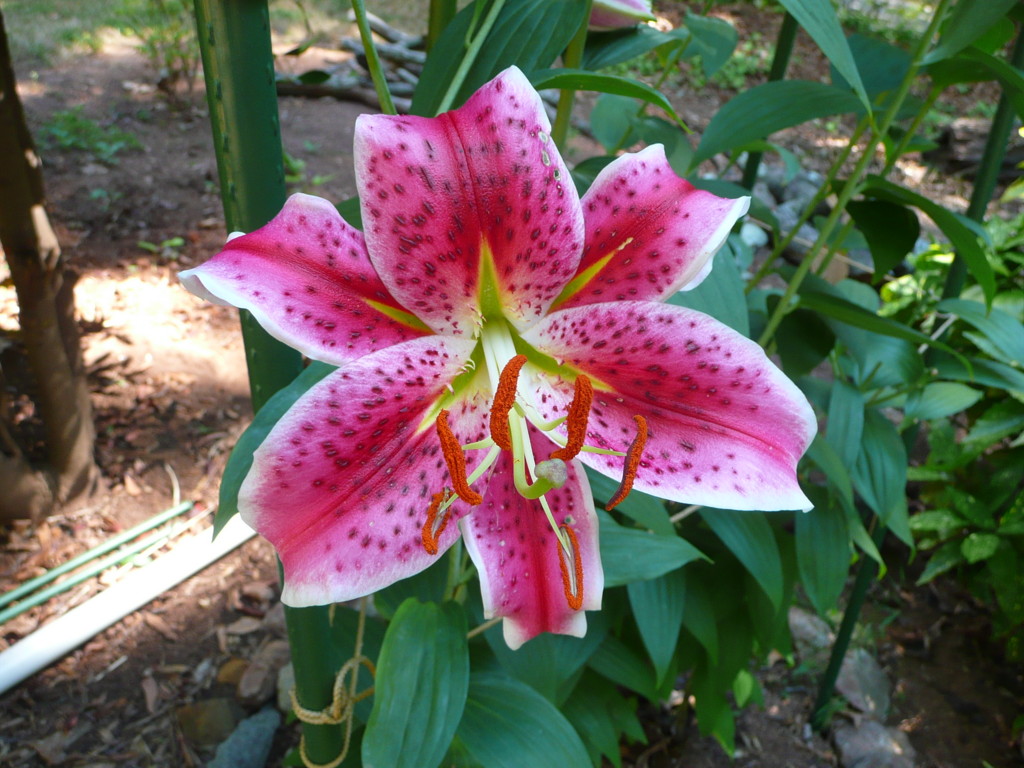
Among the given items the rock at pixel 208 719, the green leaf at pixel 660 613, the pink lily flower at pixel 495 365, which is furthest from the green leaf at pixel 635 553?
the rock at pixel 208 719

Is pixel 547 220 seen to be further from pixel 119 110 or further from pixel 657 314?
pixel 119 110

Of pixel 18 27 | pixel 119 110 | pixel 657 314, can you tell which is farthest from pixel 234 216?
pixel 18 27

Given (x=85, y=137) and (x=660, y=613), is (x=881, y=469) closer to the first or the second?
(x=660, y=613)

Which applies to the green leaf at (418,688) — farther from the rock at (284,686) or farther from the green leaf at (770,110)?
the rock at (284,686)

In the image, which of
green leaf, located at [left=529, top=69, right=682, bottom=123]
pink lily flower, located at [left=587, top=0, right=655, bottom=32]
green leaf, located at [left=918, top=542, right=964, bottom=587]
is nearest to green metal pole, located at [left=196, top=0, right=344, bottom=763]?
green leaf, located at [left=529, top=69, right=682, bottom=123]

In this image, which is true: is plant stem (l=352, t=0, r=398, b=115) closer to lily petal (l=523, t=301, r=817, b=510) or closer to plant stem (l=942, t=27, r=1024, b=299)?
lily petal (l=523, t=301, r=817, b=510)

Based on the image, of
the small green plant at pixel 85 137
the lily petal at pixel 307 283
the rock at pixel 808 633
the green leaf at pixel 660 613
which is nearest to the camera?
the lily petal at pixel 307 283
